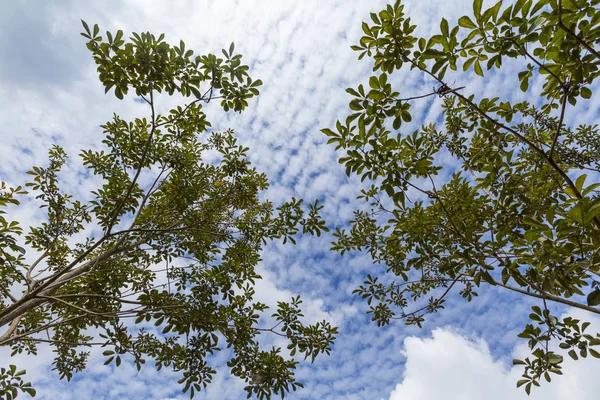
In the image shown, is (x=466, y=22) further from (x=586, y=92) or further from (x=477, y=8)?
(x=586, y=92)

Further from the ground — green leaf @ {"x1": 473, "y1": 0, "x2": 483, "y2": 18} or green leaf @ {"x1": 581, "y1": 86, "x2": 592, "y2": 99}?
green leaf @ {"x1": 473, "y1": 0, "x2": 483, "y2": 18}

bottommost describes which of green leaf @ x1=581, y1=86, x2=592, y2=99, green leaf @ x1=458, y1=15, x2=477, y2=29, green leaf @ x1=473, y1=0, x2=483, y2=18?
green leaf @ x1=581, y1=86, x2=592, y2=99

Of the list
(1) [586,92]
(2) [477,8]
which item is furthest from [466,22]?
(1) [586,92]

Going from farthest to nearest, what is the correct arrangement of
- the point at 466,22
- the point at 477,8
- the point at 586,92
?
the point at 586,92 → the point at 466,22 → the point at 477,8

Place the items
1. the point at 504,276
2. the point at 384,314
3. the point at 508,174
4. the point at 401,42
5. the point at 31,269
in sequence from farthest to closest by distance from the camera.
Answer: the point at 31,269
the point at 384,314
the point at 508,174
the point at 401,42
the point at 504,276

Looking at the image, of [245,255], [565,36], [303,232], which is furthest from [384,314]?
[565,36]

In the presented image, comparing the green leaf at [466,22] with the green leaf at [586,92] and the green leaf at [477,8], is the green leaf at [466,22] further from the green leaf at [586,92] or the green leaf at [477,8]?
the green leaf at [586,92]

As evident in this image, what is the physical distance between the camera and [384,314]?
6.52 meters

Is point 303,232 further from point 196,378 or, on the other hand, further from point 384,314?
point 196,378

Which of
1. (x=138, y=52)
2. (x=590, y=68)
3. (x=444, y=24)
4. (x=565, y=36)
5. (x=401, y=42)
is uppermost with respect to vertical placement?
(x=138, y=52)

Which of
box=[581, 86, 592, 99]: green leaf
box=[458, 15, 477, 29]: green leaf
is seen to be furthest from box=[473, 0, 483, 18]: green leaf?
box=[581, 86, 592, 99]: green leaf

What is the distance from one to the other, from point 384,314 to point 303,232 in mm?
2653

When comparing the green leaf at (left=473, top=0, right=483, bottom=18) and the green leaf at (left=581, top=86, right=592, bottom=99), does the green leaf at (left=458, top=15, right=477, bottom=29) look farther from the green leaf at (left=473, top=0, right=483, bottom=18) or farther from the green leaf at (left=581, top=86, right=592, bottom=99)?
the green leaf at (left=581, top=86, right=592, bottom=99)

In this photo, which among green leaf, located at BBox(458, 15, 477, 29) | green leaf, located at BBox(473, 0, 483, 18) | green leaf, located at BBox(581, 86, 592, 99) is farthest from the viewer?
green leaf, located at BBox(581, 86, 592, 99)
